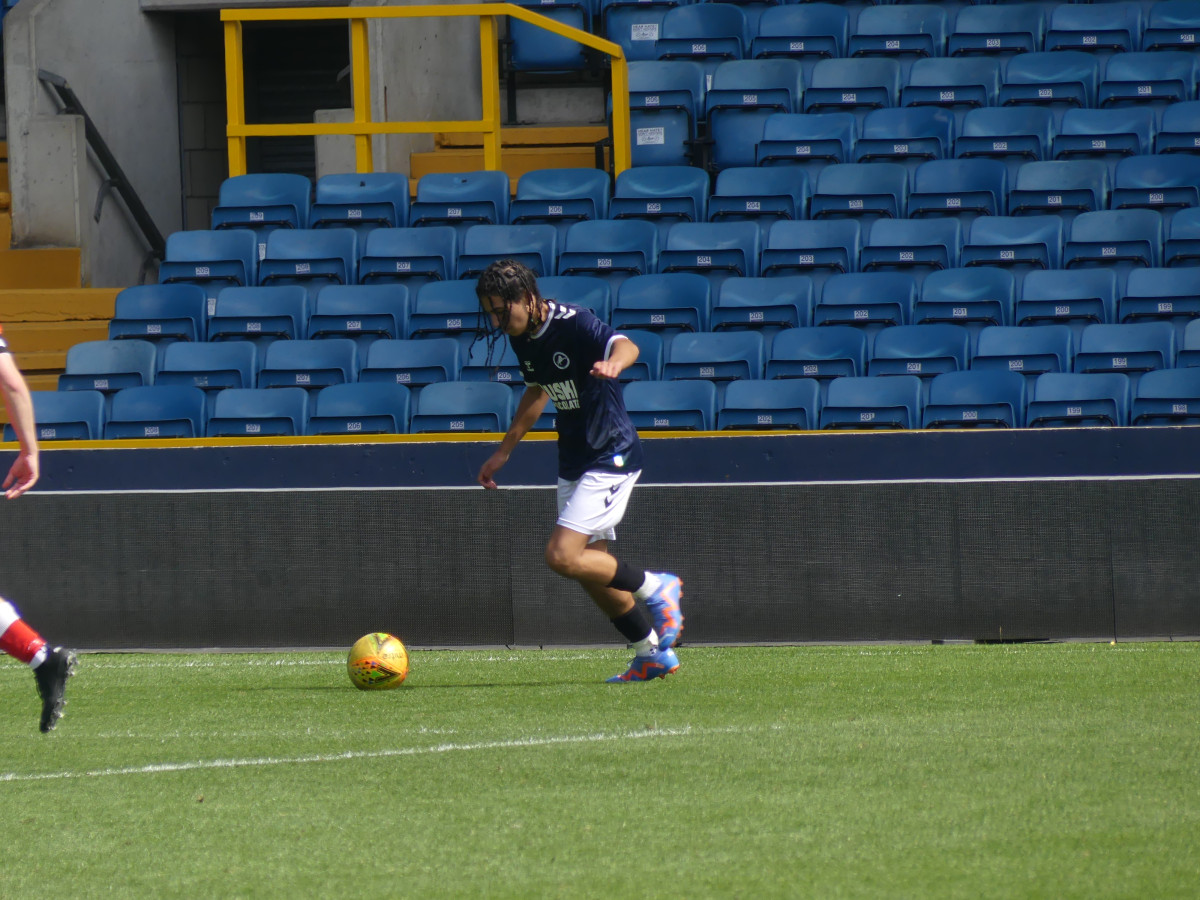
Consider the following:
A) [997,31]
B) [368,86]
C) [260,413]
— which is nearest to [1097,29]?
[997,31]

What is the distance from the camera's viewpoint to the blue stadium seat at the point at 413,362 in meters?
13.4

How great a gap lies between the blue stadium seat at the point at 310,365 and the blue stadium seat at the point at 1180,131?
25.9 ft

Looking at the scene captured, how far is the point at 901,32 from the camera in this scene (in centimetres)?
1694

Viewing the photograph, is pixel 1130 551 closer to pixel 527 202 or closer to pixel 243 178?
pixel 527 202

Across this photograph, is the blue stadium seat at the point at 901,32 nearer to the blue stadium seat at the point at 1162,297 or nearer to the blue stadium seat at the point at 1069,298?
the blue stadium seat at the point at 1069,298

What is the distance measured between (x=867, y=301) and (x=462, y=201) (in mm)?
4076

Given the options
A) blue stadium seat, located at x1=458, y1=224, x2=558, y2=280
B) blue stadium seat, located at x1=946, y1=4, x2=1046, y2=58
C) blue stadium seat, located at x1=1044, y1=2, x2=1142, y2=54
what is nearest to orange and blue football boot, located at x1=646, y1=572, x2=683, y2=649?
blue stadium seat, located at x1=458, y1=224, x2=558, y2=280

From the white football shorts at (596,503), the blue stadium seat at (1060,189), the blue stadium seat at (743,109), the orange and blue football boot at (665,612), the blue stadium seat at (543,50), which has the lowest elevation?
the orange and blue football boot at (665,612)

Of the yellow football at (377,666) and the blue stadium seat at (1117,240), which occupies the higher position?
the blue stadium seat at (1117,240)

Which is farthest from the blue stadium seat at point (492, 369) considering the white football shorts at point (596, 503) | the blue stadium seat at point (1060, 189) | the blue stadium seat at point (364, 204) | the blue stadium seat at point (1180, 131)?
the blue stadium seat at point (1180, 131)

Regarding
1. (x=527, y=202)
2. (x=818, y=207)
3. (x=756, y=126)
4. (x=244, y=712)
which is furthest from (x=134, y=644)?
(x=756, y=126)

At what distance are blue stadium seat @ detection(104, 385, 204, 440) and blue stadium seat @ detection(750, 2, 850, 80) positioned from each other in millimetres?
7337

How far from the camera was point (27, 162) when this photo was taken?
17.0 meters

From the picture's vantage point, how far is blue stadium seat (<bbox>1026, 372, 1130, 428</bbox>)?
1238 cm
